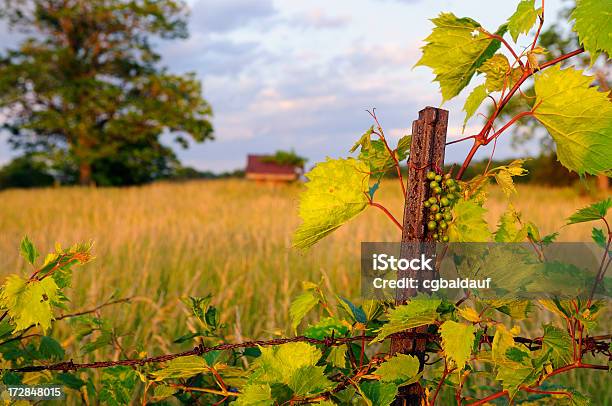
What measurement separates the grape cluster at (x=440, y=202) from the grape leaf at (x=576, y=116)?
0.23 m

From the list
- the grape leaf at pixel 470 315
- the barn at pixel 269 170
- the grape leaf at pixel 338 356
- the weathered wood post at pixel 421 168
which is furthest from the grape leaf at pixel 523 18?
the barn at pixel 269 170

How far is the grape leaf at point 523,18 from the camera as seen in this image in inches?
45.9

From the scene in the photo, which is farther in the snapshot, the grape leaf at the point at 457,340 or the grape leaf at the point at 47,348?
the grape leaf at the point at 47,348

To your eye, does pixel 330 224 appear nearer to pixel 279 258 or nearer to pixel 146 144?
pixel 279 258

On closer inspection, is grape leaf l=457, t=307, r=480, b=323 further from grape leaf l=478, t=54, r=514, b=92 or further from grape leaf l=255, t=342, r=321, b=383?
grape leaf l=478, t=54, r=514, b=92

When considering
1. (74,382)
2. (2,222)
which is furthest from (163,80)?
(74,382)

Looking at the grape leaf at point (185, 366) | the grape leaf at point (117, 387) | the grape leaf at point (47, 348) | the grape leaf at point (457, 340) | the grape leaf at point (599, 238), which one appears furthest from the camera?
the grape leaf at point (47, 348)

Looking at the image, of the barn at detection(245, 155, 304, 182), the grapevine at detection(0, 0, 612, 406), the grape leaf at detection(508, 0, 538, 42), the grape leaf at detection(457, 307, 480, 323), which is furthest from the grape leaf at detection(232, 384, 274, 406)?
A: the barn at detection(245, 155, 304, 182)

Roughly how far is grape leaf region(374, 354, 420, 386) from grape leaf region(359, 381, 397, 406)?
0.02 m

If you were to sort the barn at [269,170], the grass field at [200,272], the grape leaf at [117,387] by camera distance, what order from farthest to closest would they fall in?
the barn at [269,170] → the grass field at [200,272] → the grape leaf at [117,387]

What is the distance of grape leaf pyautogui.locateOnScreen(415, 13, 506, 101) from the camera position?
4.14ft

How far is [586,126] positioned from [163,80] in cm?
2526

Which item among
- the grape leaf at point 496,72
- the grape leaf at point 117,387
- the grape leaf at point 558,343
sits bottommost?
the grape leaf at point 117,387

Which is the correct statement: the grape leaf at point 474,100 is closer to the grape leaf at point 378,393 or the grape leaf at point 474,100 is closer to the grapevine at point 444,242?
the grapevine at point 444,242
